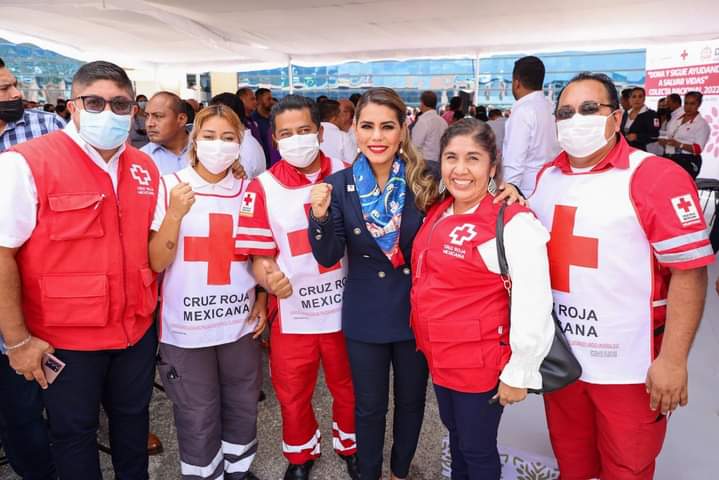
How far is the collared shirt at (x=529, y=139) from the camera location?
3.04 m

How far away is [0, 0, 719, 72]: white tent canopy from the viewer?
575 centimetres

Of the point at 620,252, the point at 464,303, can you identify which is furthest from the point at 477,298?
the point at 620,252

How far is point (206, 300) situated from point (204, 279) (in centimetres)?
7

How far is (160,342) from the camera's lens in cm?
174

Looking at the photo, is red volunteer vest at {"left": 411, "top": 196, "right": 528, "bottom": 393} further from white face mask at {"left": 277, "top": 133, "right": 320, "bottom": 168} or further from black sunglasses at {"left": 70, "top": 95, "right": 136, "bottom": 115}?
black sunglasses at {"left": 70, "top": 95, "right": 136, "bottom": 115}

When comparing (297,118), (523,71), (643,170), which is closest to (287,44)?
(523,71)

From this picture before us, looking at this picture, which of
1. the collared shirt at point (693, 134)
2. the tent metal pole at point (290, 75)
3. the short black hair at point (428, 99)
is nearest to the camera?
the short black hair at point (428, 99)

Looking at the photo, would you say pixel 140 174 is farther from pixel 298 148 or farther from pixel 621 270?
pixel 621 270

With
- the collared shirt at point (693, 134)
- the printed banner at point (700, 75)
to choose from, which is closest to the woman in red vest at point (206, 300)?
the collared shirt at point (693, 134)

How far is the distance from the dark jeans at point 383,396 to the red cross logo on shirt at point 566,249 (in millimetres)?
499

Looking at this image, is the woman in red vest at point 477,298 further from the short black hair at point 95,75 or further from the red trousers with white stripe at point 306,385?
the short black hair at point 95,75

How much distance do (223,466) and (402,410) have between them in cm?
68

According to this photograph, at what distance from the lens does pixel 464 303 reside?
137 centimetres

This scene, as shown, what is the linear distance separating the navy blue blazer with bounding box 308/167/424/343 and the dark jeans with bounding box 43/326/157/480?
2.13 ft
